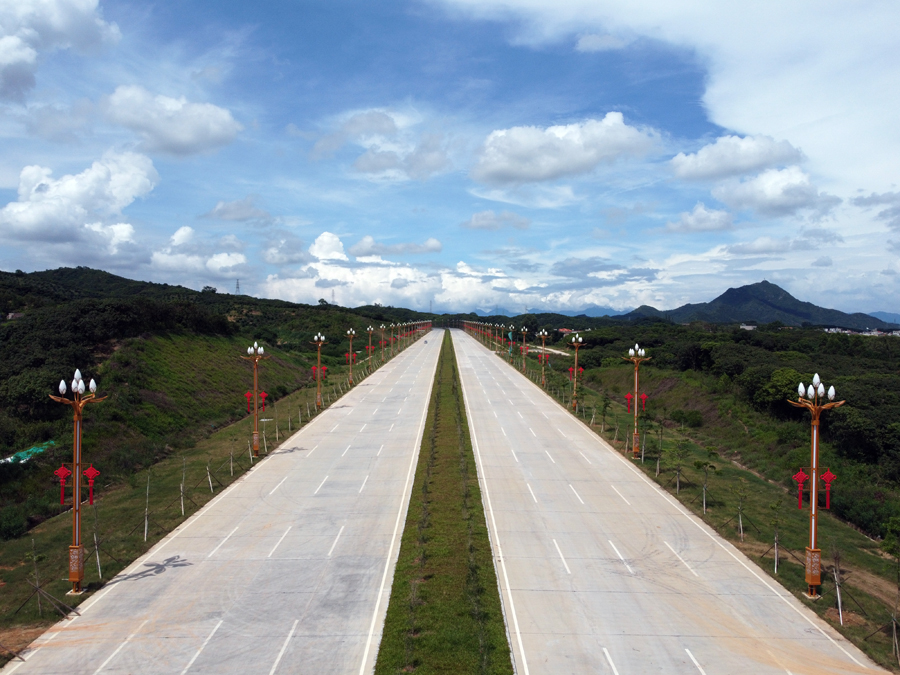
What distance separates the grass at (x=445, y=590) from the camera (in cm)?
1228

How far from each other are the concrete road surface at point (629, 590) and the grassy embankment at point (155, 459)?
38.5ft

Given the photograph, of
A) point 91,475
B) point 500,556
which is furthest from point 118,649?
point 500,556

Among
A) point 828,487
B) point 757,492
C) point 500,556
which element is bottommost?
point 757,492

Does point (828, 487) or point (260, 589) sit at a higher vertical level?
point (828, 487)

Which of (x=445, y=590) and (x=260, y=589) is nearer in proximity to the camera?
(x=445, y=590)

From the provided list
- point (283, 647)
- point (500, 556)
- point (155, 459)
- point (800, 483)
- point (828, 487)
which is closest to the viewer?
point (283, 647)

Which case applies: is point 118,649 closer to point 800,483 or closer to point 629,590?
point 629,590

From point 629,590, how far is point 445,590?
195 inches

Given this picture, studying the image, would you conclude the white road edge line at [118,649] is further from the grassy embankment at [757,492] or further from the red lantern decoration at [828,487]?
the red lantern decoration at [828,487]

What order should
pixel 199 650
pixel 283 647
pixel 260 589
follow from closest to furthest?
pixel 199 650 < pixel 283 647 < pixel 260 589

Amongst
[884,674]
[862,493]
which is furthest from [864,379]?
[884,674]

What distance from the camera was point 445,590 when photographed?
599 inches

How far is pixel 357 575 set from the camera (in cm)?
1648

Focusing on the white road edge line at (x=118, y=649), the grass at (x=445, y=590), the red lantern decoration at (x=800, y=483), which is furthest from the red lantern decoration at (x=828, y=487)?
the white road edge line at (x=118, y=649)
